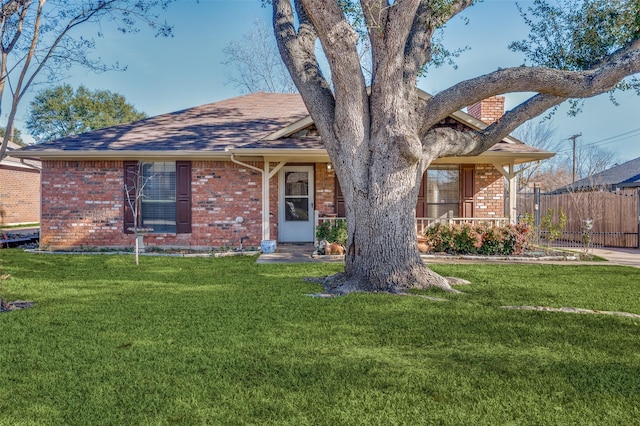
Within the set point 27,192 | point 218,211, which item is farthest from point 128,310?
point 27,192

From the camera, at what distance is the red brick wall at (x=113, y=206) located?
39.2 ft

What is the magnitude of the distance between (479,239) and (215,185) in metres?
6.53

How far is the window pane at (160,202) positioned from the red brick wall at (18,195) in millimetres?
10700

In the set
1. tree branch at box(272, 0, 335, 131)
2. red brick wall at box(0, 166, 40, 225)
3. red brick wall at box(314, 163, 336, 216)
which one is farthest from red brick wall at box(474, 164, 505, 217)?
red brick wall at box(0, 166, 40, 225)

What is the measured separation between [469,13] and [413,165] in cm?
437

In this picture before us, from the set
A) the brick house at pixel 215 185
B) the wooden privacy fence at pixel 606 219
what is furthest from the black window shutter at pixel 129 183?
the wooden privacy fence at pixel 606 219

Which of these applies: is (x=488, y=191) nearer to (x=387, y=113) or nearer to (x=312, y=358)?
(x=387, y=113)

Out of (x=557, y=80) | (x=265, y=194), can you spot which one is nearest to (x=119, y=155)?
(x=265, y=194)

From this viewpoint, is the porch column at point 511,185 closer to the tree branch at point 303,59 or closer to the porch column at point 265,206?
A: the porch column at point 265,206

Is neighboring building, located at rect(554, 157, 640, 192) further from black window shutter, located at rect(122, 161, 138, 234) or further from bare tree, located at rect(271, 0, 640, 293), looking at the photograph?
black window shutter, located at rect(122, 161, 138, 234)

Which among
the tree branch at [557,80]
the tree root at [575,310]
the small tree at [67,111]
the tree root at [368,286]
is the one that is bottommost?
the tree root at [575,310]

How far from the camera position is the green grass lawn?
281cm

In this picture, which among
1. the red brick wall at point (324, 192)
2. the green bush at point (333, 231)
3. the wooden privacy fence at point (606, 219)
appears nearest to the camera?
the green bush at point (333, 231)

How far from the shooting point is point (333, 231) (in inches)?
429
